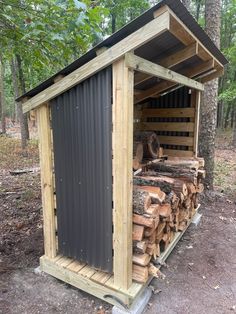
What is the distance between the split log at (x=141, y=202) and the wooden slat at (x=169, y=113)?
2.14 metres

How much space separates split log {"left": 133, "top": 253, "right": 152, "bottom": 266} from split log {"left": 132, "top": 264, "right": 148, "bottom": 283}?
0.15 feet

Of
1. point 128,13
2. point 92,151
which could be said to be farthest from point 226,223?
point 128,13

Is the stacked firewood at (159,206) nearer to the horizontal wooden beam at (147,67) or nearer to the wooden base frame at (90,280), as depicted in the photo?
the wooden base frame at (90,280)

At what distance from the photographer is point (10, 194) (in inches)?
211

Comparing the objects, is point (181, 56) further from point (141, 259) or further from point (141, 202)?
point (141, 259)

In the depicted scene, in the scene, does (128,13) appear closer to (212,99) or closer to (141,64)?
(212,99)

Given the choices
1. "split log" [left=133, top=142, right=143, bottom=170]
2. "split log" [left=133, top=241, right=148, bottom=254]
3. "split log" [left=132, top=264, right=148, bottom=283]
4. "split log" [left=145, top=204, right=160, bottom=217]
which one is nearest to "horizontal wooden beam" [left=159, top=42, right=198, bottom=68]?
"split log" [left=133, top=142, right=143, bottom=170]

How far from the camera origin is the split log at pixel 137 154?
11.4 ft

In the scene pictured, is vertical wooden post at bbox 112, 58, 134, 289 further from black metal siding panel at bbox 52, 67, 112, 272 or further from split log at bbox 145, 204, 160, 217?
split log at bbox 145, 204, 160, 217

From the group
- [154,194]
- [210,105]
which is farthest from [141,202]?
[210,105]

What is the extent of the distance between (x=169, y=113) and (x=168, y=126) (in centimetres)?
23

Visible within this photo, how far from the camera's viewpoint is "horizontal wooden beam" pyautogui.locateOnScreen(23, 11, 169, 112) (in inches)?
70.7

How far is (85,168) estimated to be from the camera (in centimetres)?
246

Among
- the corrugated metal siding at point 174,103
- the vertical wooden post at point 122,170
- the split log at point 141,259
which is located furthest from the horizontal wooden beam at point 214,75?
the split log at point 141,259
